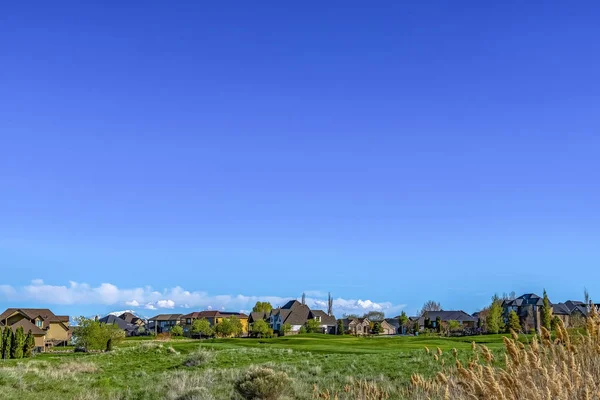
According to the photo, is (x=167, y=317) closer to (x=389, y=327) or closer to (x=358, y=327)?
(x=358, y=327)

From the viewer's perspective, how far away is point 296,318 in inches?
4461

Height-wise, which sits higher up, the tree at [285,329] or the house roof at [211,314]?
the house roof at [211,314]

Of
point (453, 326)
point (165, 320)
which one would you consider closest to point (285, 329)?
point (453, 326)

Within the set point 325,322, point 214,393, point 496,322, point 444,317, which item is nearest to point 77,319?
point 214,393

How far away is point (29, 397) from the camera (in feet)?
61.5

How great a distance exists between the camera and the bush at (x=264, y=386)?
639 inches

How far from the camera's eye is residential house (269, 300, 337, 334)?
11181 cm

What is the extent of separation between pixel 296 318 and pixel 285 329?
8.83m

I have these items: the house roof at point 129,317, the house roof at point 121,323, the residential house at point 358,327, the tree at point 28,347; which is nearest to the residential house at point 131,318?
the house roof at point 129,317

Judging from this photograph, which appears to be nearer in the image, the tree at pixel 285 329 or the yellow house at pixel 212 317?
the tree at pixel 285 329

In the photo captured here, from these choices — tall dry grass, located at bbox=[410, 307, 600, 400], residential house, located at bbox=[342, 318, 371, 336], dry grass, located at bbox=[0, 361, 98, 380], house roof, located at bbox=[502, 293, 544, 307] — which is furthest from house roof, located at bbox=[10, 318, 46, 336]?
house roof, located at bbox=[502, 293, 544, 307]

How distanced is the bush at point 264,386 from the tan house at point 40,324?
6218 cm

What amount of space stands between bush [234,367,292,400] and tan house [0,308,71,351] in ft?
204

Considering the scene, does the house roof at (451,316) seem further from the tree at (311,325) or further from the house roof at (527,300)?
the tree at (311,325)
